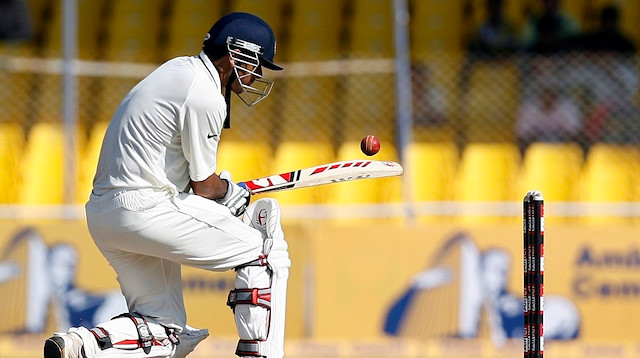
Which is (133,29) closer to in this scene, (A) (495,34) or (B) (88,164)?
(B) (88,164)

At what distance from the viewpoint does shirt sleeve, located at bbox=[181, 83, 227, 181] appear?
4.89 metres

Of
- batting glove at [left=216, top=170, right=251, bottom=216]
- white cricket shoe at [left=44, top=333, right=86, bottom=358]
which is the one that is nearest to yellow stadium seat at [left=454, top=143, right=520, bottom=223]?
batting glove at [left=216, top=170, right=251, bottom=216]

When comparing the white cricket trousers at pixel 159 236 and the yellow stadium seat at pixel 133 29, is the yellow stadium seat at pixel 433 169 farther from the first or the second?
the white cricket trousers at pixel 159 236

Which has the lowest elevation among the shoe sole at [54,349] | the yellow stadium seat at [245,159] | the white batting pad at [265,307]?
the shoe sole at [54,349]

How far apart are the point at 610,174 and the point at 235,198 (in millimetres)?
5483

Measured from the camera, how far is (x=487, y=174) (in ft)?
32.7

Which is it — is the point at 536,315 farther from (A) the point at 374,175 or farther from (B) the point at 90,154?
(B) the point at 90,154

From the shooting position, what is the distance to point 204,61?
5.13 meters

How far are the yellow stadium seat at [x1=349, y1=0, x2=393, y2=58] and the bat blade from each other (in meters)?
5.51

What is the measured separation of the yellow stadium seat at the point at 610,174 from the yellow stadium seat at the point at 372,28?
235 centimetres

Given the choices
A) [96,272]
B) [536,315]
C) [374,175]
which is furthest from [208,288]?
[536,315]

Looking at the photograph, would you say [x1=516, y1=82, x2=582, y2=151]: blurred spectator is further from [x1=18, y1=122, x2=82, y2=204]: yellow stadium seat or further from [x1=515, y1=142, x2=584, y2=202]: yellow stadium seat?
[x1=18, y1=122, x2=82, y2=204]: yellow stadium seat

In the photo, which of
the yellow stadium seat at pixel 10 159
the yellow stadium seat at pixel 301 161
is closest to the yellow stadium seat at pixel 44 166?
the yellow stadium seat at pixel 10 159

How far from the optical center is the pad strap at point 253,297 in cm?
500
